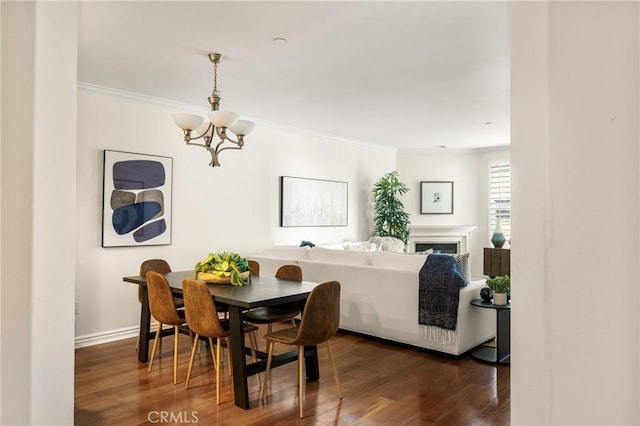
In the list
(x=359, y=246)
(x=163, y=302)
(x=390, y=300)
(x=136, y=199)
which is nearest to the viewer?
(x=163, y=302)

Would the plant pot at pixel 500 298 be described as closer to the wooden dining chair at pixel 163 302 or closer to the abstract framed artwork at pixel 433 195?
the wooden dining chair at pixel 163 302

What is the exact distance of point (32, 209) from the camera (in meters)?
1.12

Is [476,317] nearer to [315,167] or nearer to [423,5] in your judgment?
[423,5]

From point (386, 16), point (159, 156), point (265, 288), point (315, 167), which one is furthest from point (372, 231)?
point (386, 16)

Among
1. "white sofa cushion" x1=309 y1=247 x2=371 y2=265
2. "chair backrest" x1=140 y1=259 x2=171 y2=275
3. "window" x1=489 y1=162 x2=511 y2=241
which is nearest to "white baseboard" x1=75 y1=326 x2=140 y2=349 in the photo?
"chair backrest" x1=140 y1=259 x2=171 y2=275

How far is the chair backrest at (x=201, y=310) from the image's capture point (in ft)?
9.95

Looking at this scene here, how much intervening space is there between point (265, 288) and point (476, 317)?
81.1 inches

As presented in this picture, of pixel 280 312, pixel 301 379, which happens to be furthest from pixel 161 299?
pixel 301 379

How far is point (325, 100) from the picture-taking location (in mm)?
5020

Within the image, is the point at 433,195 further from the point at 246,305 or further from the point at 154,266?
the point at 246,305

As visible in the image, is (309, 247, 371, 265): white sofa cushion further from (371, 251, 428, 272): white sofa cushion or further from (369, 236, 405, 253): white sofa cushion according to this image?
(369, 236, 405, 253): white sofa cushion

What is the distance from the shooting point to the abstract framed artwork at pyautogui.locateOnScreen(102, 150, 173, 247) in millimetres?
4598

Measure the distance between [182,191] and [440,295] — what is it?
10.2 feet

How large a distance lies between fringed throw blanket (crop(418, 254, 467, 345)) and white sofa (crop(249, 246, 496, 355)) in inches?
1.9
